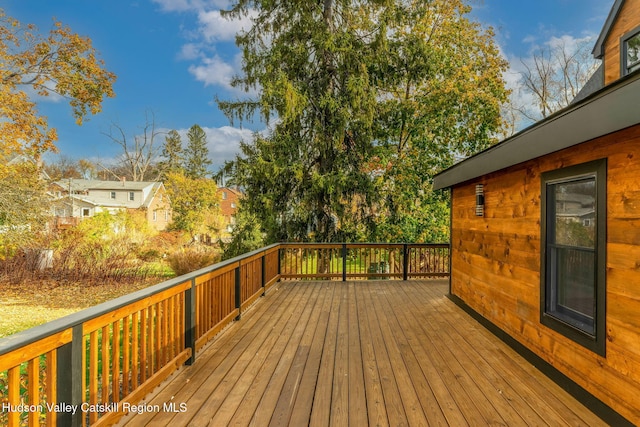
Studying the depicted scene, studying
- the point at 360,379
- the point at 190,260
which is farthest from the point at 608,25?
the point at 190,260

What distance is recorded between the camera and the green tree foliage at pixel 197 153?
3459 cm

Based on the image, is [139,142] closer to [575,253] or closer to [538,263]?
[538,263]

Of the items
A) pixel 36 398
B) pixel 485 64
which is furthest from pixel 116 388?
pixel 485 64

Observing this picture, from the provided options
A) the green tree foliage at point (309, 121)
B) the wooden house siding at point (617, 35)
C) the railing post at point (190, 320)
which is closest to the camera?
the railing post at point (190, 320)

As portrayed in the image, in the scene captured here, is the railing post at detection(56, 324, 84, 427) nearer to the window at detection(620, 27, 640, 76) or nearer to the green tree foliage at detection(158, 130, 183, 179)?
the window at detection(620, 27, 640, 76)

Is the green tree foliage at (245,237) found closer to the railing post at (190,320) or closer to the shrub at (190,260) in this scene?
the shrub at (190,260)

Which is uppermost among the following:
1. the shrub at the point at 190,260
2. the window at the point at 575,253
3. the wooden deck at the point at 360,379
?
the window at the point at 575,253

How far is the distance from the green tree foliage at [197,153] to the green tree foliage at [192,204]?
38.7ft

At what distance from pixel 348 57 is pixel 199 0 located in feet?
24.8

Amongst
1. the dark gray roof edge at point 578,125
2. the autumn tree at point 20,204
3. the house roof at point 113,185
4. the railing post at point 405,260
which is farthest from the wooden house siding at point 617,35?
the house roof at point 113,185

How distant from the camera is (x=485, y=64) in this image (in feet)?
33.9

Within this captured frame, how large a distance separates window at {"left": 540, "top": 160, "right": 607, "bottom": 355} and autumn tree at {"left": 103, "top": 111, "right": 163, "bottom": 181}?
29.0 metres

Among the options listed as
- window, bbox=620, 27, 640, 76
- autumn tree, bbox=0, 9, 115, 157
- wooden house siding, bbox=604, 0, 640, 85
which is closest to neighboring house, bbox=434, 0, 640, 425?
window, bbox=620, 27, 640, 76

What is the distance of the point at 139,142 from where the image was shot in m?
27.0
